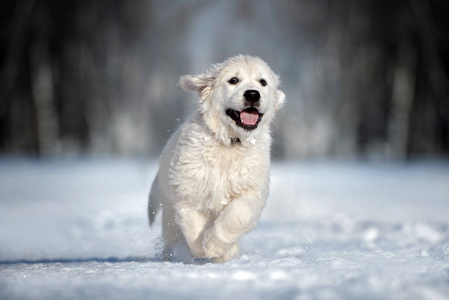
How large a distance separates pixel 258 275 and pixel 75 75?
65.2 feet

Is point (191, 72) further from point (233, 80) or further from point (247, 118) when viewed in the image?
point (247, 118)

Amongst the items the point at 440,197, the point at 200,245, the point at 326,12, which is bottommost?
the point at 440,197

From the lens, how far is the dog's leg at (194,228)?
4.03 meters

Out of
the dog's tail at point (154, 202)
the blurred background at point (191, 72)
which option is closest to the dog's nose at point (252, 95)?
the dog's tail at point (154, 202)

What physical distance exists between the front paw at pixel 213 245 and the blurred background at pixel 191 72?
52.7 feet

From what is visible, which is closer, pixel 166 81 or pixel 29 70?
pixel 29 70

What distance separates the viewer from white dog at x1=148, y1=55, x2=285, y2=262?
13.1ft

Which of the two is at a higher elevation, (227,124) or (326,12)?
(326,12)

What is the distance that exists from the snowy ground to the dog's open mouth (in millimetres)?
982

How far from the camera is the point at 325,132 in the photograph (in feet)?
74.5

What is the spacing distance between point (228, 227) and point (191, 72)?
19.1 metres

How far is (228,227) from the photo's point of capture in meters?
3.85

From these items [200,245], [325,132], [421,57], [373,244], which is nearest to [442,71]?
[421,57]

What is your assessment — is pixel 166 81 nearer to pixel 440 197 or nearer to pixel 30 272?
pixel 440 197
